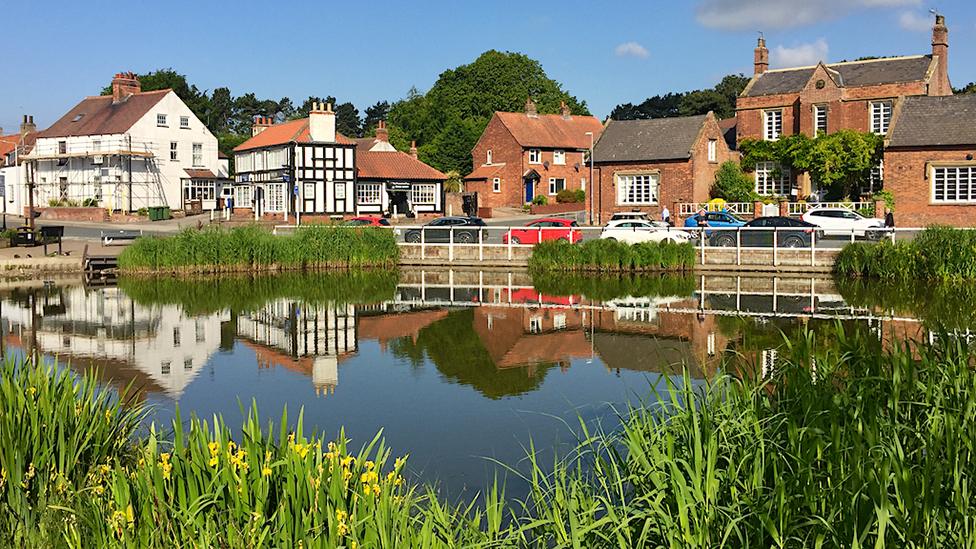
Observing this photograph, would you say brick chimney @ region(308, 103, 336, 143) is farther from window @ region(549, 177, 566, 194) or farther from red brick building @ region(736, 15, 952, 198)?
red brick building @ region(736, 15, 952, 198)

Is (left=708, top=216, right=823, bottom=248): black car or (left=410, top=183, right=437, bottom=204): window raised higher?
(left=410, top=183, right=437, bottom=204): window

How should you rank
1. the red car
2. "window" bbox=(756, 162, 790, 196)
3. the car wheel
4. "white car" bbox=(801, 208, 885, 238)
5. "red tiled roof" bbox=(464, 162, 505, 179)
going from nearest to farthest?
the car wheel → the red car → "white car" bbox=(801, 208, 885, 238) → "window" bbox=(756, 162, 790, 196) → "red tiled roof" bbox=(464, 162, 505, 179)

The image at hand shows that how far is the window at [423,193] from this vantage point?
67.2 meters

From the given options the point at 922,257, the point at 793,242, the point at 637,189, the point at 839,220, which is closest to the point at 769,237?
the point at 793,242

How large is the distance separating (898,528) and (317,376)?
1227 cm

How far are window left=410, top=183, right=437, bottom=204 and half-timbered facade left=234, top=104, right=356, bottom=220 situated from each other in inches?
185

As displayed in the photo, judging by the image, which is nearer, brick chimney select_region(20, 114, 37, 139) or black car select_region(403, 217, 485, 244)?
black car select_region(403, 217, 485, 244)

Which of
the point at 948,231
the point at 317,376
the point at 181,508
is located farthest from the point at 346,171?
the point at 181,508

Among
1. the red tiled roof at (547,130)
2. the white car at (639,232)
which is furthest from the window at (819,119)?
the white car at (639,232)

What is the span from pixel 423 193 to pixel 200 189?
1672 cm

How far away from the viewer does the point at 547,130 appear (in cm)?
7325

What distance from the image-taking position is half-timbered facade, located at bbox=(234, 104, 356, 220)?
205ft

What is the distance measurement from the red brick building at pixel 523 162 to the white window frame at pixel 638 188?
1280 cm

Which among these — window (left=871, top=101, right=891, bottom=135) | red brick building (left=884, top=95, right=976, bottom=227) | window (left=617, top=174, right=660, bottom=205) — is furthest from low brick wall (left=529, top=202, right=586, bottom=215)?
red brick building (left=884, top=95, right=976, bottom=227)
